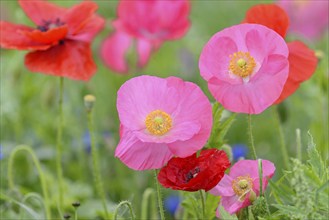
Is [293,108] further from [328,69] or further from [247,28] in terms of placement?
[247,28]

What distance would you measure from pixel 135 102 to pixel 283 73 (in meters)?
0.19

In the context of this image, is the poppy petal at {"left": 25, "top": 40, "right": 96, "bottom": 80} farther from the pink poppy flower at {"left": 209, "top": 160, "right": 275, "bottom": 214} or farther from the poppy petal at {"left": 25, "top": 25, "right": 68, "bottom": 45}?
the pink poppy flower at {"left": 209, "top": 160, "right": 275, "bottom": 214}

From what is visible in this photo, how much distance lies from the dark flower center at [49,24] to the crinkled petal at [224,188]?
52cm

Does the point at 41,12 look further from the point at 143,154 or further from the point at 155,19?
the point at 143,154

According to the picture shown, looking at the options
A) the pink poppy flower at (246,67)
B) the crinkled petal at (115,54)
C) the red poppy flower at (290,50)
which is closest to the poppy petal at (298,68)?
the red poppy flower at (290,50)

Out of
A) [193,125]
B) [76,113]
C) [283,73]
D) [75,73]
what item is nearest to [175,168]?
[193,125]

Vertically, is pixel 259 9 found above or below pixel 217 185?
above

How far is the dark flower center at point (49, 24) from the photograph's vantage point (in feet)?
5.14

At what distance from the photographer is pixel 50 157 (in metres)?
2.16

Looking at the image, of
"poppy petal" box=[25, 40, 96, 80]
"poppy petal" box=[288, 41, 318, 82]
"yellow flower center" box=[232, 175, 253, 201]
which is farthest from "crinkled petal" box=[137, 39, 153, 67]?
"yellow flower center" box=[232, 175, 253, 201]

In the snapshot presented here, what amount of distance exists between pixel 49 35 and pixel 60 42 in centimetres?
8

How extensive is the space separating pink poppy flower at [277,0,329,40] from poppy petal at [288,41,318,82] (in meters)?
1.41

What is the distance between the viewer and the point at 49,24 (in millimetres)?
Answer: 1596

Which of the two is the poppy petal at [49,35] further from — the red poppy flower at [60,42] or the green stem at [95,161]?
the green stem at [95,161]
